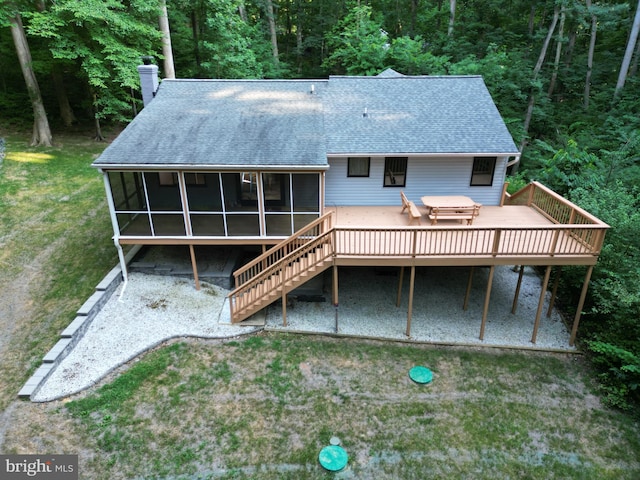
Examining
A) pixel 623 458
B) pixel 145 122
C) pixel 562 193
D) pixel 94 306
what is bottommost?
pixel 623 458

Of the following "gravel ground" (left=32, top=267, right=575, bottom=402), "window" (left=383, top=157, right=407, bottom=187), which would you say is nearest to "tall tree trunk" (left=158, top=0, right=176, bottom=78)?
"gravel ground" (left=32, top=267, right=575, bottom=402)

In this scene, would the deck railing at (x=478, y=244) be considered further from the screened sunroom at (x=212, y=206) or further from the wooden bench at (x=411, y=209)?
the screened sunroom at (x=212, y=206)

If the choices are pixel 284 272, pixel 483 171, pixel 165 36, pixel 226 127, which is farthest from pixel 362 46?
pixel 284 272

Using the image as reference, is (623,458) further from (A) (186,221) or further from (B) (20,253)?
(B) (20,253)

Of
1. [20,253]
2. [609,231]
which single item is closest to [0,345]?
[20,253]

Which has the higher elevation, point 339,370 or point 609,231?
point 609,231

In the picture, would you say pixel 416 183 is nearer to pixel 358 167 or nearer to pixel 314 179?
pixel 358 167

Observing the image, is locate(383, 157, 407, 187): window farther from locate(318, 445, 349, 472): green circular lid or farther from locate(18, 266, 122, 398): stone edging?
locate(18, 266, 122, 398): stone edging

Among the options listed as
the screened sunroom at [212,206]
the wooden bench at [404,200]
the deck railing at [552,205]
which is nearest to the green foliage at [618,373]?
the deck railing at [552,205]
